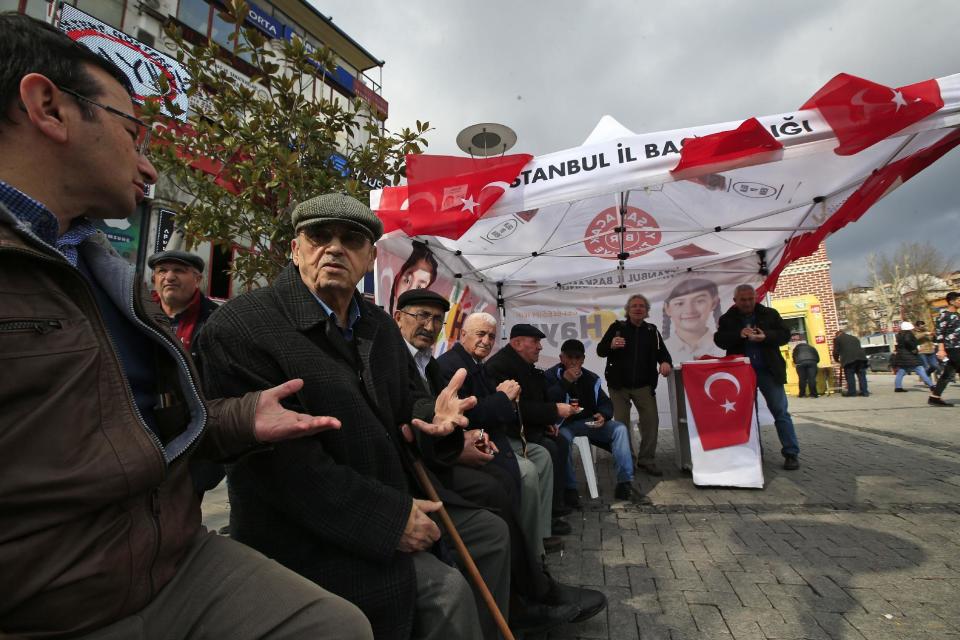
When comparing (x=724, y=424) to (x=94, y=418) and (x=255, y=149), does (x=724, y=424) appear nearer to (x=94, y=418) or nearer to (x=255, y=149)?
(x=255, y=149)

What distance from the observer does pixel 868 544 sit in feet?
9.91

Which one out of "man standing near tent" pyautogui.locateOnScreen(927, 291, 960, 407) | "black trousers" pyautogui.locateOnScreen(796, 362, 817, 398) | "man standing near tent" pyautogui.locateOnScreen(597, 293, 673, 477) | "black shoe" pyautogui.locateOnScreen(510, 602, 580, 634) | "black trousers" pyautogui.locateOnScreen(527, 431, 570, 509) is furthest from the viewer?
"black trousers" pyautogui.locateOnScreen(796, 362, 817, 398)

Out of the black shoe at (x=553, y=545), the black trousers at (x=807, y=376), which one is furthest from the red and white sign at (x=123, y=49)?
the black trousers at (x=807, y=376)

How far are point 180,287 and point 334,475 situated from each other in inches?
98.4

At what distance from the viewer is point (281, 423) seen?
1235 mm

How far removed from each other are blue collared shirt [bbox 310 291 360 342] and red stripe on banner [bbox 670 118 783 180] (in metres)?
2.99

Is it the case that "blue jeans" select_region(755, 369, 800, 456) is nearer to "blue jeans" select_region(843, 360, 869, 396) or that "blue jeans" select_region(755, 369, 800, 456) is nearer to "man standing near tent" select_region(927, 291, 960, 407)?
"man standing near tent" select_region(927, 291, 960, 407)

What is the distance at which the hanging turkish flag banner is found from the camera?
4590 millimetres

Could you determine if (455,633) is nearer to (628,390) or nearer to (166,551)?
(166,551)

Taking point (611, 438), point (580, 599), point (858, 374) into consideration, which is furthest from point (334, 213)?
point (858, 374)

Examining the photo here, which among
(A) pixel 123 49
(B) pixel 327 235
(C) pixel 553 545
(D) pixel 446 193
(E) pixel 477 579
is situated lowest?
(C) pixel 553 545

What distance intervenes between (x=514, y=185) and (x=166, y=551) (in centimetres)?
356

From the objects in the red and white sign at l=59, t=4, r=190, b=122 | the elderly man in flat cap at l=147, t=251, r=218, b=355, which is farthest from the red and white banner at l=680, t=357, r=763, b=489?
the red and white sign at l=59, t=4, r=190, b=122

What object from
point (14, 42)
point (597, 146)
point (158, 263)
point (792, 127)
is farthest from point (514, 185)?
point (14, 42)
